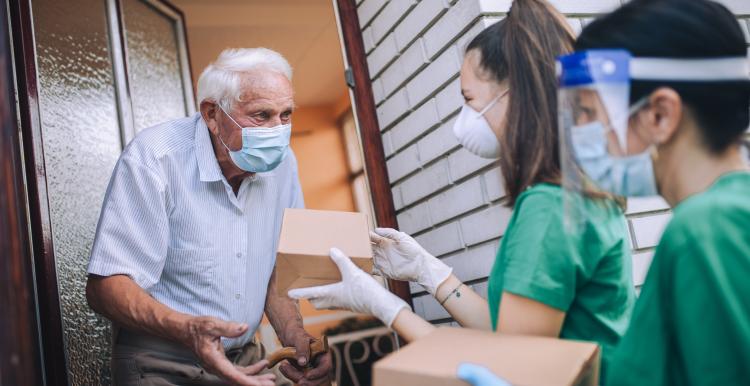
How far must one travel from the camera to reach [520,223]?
1.34 metres

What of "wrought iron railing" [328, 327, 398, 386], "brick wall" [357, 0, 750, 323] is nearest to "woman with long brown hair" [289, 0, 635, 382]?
"brick wall" [357, 0, 750, 323]

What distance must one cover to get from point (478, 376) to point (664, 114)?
0.56 metres

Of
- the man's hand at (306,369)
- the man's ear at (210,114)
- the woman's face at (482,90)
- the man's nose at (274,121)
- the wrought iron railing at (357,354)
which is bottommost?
the wrought iron railing at (357,354)

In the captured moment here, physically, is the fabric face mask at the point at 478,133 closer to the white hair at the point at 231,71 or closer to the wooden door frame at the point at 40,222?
the white hair at the point at 231,71

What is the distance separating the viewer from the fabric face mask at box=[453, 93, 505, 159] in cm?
155

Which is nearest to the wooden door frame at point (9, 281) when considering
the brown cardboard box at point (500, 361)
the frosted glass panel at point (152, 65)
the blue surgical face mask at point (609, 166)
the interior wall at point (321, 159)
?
the brown cardboard box at point (500, 361)

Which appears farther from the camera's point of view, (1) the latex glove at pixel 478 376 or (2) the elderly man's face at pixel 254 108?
(2) the elderly man's face at pixel 254 108

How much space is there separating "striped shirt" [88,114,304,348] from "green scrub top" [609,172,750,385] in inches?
56.4

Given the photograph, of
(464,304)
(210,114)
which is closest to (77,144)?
(210,114)

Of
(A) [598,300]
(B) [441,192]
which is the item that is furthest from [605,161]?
(B) [441,192]

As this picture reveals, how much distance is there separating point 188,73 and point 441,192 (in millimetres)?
2142

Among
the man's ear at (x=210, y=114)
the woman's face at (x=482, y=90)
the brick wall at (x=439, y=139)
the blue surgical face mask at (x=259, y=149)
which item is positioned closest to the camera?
the woman's face at (x=482, y=90)

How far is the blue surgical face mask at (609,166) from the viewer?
1139 millimetres

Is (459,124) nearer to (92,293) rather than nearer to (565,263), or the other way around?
(565,263)
